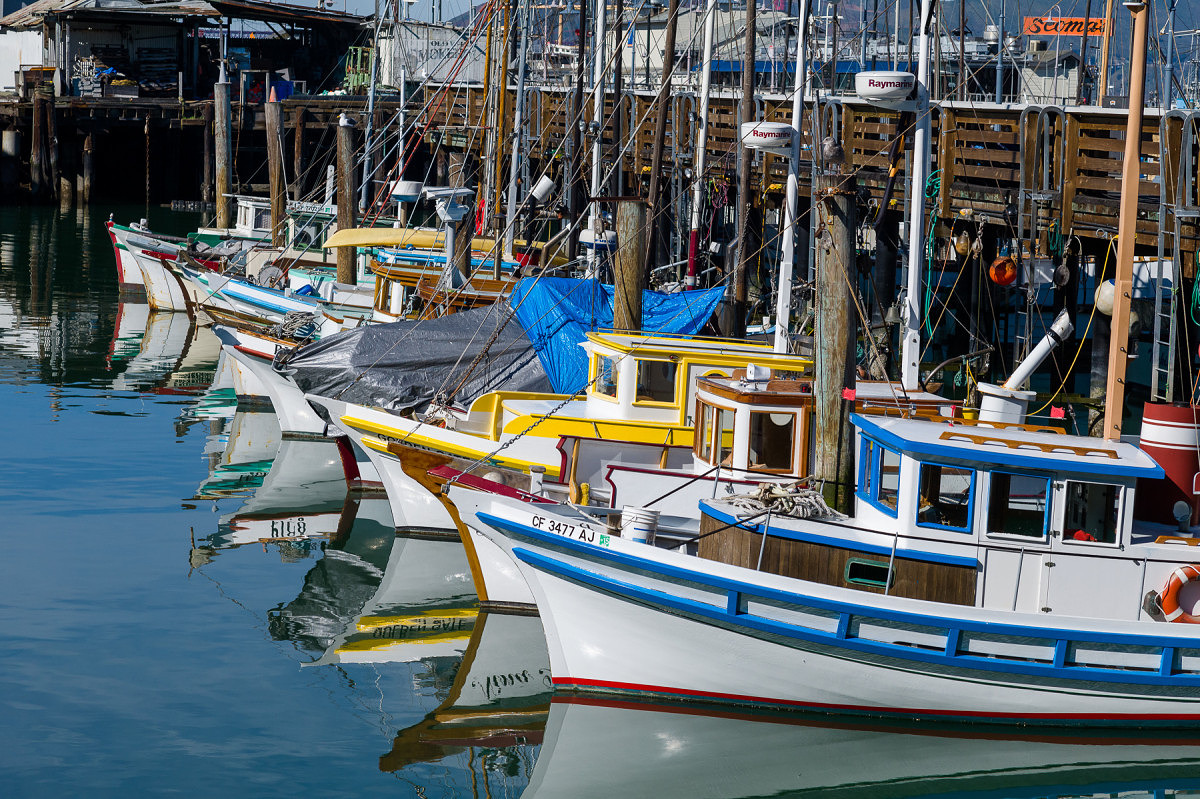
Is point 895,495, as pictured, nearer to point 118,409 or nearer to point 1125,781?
point 1125,781

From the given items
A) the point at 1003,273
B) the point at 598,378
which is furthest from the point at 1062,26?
the point at 598,378

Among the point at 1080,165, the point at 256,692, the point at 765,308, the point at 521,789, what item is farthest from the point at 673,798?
the point at 765,308

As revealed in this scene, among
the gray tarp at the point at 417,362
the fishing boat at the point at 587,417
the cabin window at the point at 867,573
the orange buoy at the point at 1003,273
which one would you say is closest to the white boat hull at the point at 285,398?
the gray tarp at the point at 417,362

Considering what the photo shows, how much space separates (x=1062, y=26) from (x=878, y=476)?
104ft

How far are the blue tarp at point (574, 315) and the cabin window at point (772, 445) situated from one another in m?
5.05

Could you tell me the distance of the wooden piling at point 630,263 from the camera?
17406 mm

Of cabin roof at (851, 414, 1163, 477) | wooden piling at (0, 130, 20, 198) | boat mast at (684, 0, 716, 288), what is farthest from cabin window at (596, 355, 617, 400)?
wooden piling at (0, 130, 20, 198)

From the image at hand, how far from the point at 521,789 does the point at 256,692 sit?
9.64 ft

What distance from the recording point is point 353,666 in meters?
13.4

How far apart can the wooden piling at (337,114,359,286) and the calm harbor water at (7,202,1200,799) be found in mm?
10474

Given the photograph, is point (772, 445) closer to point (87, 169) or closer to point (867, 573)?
point (867, 573)

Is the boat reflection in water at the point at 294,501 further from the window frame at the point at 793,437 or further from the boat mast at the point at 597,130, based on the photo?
the window frame at the point at 793,437

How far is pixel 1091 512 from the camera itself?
11.4 metres

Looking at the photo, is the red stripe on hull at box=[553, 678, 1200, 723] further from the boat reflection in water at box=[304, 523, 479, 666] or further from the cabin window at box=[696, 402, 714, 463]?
the cabin window at box=[696, 402, 714, 463]
